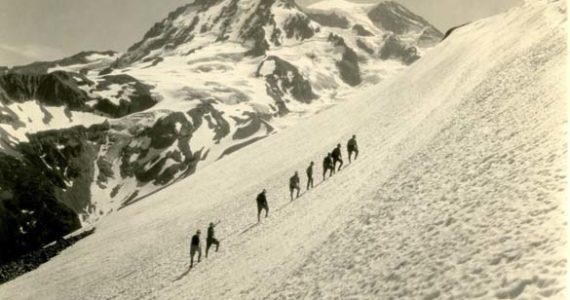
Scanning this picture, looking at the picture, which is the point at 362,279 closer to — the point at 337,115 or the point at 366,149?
the point at 366,149

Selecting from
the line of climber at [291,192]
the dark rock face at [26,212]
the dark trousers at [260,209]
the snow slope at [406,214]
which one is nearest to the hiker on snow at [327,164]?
the line of climber at [291,192]

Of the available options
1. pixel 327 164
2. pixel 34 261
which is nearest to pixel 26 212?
pixel 34 261

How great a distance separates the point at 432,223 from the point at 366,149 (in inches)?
866

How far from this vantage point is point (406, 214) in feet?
63.1

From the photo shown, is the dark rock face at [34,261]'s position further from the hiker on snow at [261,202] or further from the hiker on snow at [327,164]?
the hiker on snow at [327,164]

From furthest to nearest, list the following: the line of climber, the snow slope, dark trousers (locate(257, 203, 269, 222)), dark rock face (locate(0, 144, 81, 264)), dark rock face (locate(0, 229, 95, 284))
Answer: dark rock face (locate(0, 144, 81, 264)) → dark rock face (locate(0, 229, 95, 284)) → dark trousers (locate(257, 203, 269, 222)) → the line of climber → the snow slope

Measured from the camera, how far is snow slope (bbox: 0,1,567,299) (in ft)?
44.7

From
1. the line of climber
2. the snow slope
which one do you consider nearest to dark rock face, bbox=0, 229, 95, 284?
the snow slope

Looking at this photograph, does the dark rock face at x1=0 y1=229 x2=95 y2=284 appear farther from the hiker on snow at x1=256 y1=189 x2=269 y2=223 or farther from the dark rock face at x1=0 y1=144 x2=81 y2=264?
the dark rock face at x1=0 y1=144 x2=81 y2=264

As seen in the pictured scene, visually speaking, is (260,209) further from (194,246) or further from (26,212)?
(26,212)

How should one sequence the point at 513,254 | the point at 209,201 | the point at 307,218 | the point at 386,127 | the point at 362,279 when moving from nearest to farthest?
1. the point at 513,254
2. the point at 362,279
3. the point at 307,218
4. the point at 386,127
5. the point at 209,201

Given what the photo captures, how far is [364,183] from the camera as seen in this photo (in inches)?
1096

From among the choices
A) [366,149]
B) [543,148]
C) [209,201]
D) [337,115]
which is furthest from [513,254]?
[337,115]

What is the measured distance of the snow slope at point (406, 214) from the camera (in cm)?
1362
